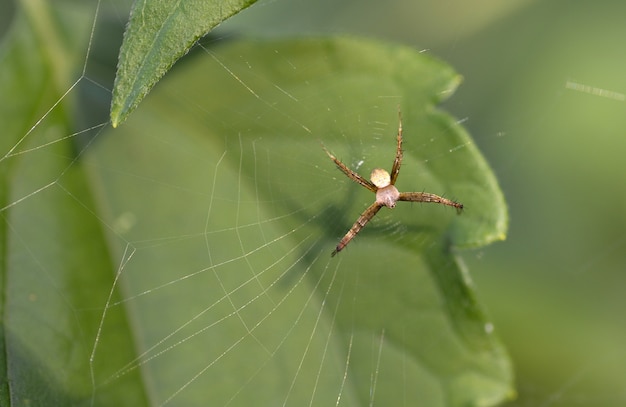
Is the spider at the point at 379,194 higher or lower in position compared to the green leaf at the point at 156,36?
lower

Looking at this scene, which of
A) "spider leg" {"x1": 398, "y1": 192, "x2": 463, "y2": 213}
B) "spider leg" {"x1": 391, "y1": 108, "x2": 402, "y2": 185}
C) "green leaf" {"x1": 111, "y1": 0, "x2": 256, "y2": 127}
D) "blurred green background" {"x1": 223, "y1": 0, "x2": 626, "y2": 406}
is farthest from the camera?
"blurred green background" {"x1": 223, "y1": 0, "x2": 626, "y2": 406}

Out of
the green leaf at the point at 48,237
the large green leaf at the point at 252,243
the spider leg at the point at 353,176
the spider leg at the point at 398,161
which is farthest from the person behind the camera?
the spider leg at the point at 353,176

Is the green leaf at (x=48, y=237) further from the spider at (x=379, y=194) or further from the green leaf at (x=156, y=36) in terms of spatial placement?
the green leaf at (x=156, y=36)

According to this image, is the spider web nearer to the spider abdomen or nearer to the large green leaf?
the large green leaf

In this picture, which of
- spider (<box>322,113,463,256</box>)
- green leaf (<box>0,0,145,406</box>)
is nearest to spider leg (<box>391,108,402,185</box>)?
spider (<box>322,113,463,256</box>)

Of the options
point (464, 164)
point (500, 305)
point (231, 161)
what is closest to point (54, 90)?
point (231, 161)

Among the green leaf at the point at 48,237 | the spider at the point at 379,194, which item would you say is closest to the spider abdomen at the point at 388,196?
the spider at the point at 379,194

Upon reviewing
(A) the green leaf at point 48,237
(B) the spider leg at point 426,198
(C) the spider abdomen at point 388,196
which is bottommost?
(A) the green leaf at point 48,237
